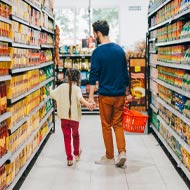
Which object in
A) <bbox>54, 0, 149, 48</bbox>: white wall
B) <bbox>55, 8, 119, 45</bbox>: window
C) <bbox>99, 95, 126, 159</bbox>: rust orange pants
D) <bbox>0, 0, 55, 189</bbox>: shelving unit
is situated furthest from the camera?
<bbox>55, 8, 119, 45</bbox>: window

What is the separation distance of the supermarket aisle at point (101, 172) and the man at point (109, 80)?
353mm

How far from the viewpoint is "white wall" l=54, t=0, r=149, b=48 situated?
1507 cm

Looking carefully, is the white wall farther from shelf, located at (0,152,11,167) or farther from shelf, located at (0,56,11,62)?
shelf, located at (0,152,11,167)

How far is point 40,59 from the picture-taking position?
6.41 meters

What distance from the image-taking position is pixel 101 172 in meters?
5.33

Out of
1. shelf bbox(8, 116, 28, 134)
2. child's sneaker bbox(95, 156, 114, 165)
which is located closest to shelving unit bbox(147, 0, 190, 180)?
child's sneaker bbox(95, 156, 114, 165)

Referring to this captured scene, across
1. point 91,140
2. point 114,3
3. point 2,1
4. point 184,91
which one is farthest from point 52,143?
point 114,3

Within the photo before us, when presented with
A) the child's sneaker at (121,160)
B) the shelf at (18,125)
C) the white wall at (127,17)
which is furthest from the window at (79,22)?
the shelf at (18,125)

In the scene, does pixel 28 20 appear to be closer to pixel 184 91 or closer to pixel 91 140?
pixel 184 91

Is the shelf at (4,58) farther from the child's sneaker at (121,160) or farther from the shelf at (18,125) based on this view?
the child's sneaker at (121,160)

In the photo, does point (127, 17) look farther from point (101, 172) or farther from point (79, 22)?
point (101, 172)

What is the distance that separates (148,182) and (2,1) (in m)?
2.69

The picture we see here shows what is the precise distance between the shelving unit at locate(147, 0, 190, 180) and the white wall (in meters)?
7.13

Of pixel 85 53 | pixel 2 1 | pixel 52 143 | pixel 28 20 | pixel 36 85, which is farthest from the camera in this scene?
pixel 85 53
